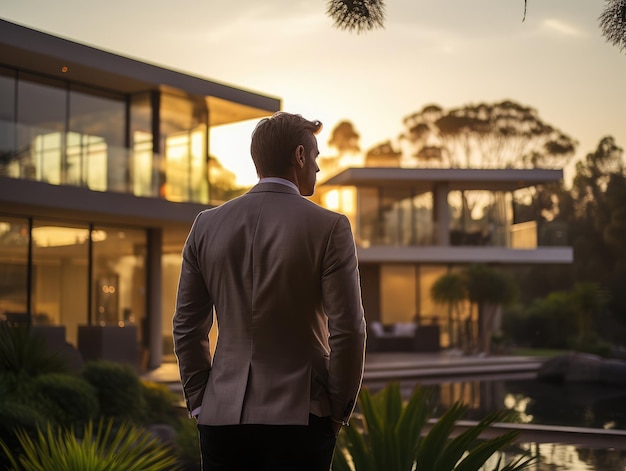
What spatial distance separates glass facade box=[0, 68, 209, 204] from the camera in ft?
57.9

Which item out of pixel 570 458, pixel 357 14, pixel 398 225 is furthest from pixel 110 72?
pixel 398 225

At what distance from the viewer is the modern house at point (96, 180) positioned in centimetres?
1786

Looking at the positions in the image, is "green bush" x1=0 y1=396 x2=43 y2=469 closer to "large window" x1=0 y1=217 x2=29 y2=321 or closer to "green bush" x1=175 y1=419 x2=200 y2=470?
"green bush" x1=175 y1=419 x2=200 y2=470

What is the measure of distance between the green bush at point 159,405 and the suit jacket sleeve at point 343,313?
322 inches

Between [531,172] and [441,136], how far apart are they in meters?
17.4

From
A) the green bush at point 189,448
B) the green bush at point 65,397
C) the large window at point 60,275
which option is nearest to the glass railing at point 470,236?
the large window at point 60,275

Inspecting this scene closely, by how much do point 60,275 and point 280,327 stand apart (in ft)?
58.0

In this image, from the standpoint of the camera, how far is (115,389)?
34.3 feet

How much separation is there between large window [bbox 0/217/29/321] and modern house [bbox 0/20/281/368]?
0.02 metres

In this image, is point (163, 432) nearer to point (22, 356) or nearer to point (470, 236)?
point (22, 356)

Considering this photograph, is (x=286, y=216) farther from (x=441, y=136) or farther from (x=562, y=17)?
(x=441, y=136)

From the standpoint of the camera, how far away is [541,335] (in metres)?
35.4

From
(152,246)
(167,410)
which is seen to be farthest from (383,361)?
(167,410)

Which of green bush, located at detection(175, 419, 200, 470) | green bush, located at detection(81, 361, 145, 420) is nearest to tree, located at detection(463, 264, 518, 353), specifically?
green bush, located at detection(81, 361, 145, 420)
